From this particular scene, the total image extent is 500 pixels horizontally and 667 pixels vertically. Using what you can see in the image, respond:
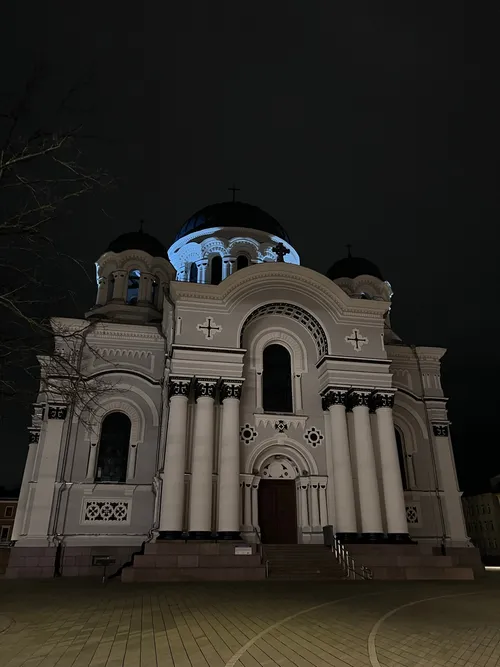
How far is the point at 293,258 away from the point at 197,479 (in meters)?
13.6

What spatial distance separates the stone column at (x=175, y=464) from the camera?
1358 cm

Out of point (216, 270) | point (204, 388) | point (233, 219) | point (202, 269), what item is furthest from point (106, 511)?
point (233, 219)

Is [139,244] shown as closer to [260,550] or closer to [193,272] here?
[193,272]

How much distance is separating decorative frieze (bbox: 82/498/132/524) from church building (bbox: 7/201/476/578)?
39 millimetres

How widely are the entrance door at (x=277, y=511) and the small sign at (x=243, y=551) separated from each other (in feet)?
8.54

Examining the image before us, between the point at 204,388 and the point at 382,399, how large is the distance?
19.2 ft

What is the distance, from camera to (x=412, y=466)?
18.3 meters

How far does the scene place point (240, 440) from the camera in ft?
51.8

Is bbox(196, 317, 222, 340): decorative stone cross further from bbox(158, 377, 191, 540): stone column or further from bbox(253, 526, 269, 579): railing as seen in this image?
bbox(253, 526, 269, 579): railing

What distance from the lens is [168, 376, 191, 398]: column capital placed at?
49.0 ft

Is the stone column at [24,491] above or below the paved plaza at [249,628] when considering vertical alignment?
above

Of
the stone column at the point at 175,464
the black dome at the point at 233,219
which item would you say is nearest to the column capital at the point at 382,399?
the stone column at the point at 175,464

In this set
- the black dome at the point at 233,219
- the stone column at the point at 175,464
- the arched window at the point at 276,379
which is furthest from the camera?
the black dome at the point at 233,219

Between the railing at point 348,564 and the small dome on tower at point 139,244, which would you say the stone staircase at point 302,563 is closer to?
the railing at point 348,564
